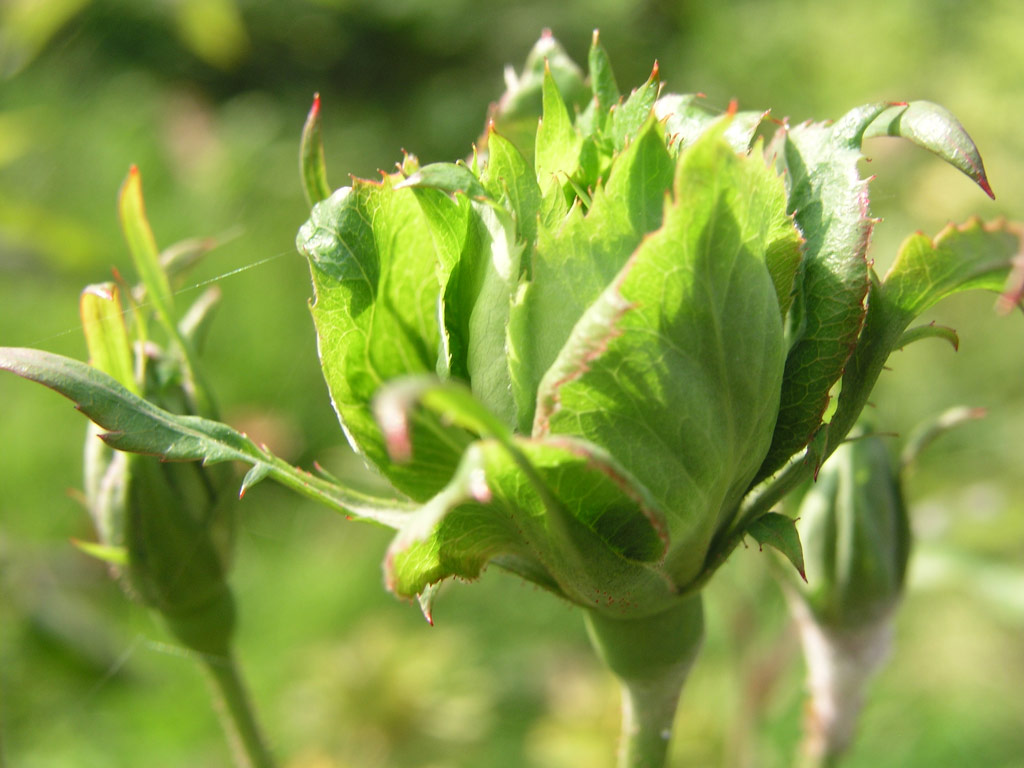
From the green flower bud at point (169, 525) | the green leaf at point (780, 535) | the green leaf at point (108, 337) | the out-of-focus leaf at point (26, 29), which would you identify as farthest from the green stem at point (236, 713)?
the out-of-focus leaf at point (26, 29)

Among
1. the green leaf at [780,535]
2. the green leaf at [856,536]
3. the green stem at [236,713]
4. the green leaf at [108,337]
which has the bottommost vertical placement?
the green stem at [236,713]

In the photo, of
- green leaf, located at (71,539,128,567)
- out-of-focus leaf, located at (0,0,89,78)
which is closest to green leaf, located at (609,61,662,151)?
green leaf, located at (71,539,128,567)

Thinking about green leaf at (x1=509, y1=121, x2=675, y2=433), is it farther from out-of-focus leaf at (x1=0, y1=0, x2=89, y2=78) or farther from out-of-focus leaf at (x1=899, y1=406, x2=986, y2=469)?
out-of-focus leaf at (x1=0, y1=0, x2=89, y2=78)

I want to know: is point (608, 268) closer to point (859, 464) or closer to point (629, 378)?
point (629, 378)

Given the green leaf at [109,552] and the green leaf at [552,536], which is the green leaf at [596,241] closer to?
the green leaf at [552,536]

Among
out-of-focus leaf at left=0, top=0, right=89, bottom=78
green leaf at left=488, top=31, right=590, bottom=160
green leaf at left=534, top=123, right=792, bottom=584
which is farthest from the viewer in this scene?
out-of-focus leaf at left=0, top=0, right=89, bottom=78
